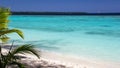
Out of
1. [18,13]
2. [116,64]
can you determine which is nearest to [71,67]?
[116,64]

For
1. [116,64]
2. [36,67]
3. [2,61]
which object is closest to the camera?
[2,61]

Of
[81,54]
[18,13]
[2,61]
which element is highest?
[2,61]

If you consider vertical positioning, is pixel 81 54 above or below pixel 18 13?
above

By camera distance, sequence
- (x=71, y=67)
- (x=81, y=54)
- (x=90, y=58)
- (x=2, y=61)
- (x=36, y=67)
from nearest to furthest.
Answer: (x=2, y=61)
(x=36, y=67)
(x=71, y=67)
(x=90, y=58)
(x=81, y=54)

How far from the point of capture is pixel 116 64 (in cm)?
804

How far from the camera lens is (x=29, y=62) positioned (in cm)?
639

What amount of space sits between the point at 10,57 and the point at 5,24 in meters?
0.46

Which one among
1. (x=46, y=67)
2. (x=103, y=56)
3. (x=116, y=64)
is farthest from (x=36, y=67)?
(x=103, y=56)

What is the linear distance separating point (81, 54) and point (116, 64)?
2007 millimetres

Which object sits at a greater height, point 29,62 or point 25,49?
point 25,49

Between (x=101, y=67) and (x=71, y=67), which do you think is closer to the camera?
(x=71, y=67)

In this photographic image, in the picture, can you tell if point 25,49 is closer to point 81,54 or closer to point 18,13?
point 81,54

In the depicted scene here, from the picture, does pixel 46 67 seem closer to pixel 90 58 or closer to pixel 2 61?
pixel 2 61

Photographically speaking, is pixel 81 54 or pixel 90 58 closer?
pixel 90 58
